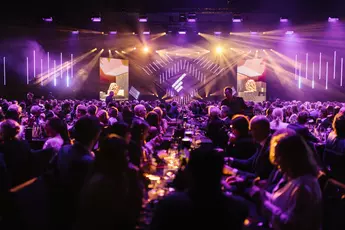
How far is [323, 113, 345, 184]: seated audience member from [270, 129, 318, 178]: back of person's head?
83.5 inches

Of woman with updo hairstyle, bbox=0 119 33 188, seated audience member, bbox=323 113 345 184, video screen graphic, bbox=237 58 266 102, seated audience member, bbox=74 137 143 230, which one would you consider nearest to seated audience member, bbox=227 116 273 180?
seated audience member, bbox=323 113 345 184

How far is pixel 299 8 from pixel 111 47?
11464 millimetres

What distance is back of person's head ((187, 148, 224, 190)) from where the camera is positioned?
5.36 ft

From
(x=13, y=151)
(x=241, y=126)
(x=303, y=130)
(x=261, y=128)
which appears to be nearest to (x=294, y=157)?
(x=261, y=128)

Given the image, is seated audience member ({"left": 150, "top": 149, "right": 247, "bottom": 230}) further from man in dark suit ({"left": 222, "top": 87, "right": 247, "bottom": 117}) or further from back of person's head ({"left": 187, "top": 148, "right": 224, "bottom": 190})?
man in dark suit ({"left": 222, "top": 87, "right": 247, "bottom": 117})

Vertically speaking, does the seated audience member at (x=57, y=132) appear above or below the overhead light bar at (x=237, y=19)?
below

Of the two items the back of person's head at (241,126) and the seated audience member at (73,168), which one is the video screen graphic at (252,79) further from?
the seated audience member at (73,168)

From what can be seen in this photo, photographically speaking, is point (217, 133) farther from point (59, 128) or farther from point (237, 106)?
point (59, 128)

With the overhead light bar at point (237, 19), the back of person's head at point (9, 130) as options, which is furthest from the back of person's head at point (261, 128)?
the overhead light bar at point (237, 19)

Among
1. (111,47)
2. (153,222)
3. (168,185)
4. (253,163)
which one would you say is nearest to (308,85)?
(111,47)

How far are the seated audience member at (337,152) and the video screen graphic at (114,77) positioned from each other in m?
17.2

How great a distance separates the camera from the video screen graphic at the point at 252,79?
2112cm

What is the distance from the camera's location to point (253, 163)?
13.6 feet

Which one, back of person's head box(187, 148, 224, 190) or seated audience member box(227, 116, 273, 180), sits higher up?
back of person's head box(187, 148, 224, 190)
